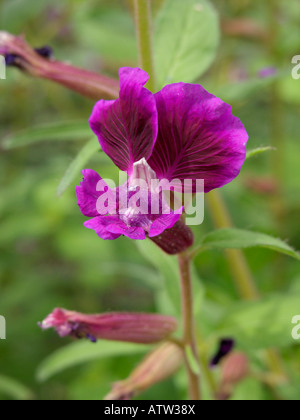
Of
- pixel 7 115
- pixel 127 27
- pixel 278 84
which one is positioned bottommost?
pixel 278 84

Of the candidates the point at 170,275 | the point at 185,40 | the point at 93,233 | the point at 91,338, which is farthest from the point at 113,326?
the point at 93,233

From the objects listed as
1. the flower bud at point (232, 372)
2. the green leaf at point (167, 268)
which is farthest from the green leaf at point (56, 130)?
the flower bud at point (232, 372)

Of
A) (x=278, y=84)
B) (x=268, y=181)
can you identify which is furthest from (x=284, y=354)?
(x=278, y=84)

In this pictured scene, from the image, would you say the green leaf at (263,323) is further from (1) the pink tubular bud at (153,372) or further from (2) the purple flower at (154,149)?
(2) the purple flower at (154,149)

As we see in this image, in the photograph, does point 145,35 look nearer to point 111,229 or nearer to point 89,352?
point 111,229
